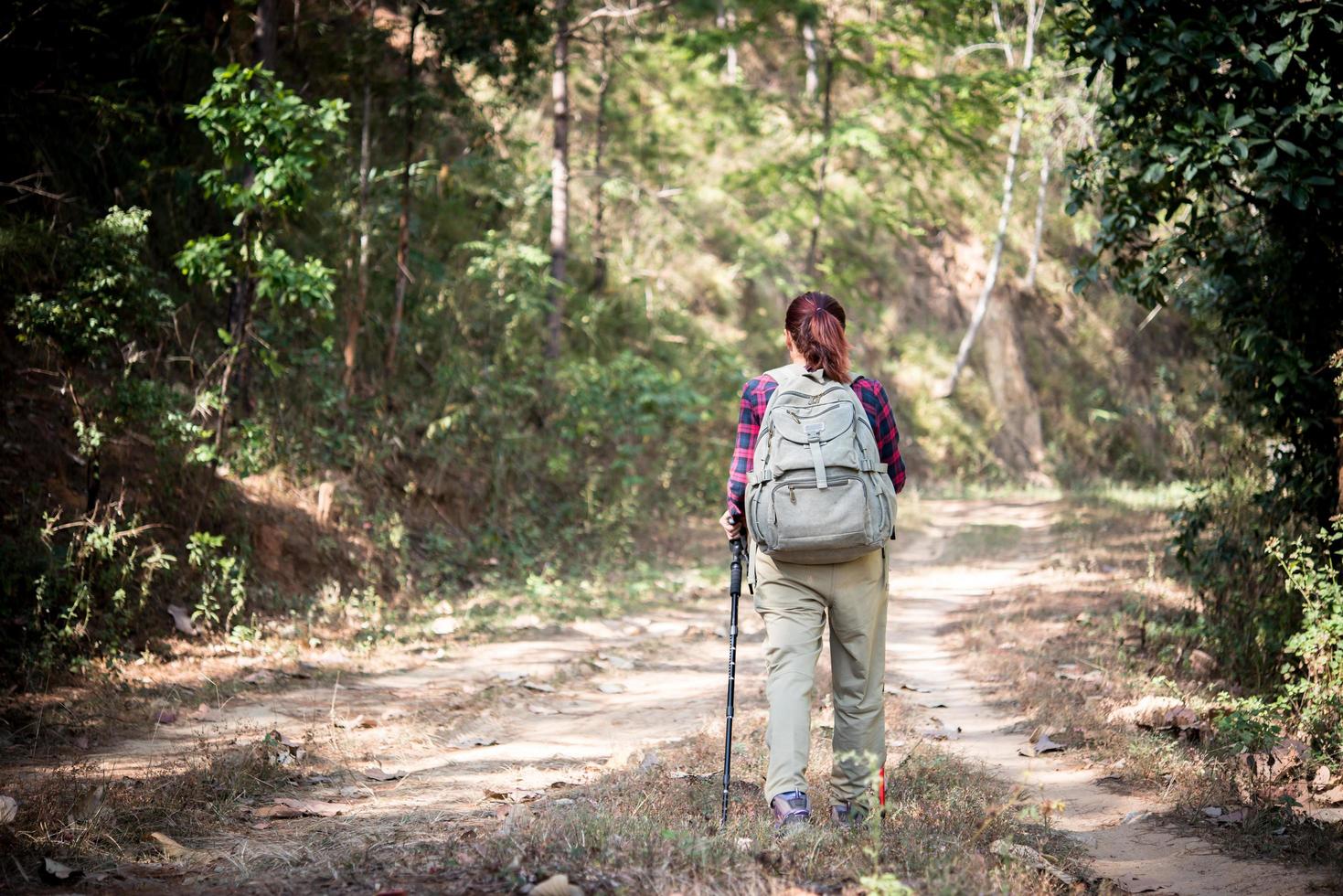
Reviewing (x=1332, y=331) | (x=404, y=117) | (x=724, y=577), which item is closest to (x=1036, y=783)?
(x=1332, y=331)

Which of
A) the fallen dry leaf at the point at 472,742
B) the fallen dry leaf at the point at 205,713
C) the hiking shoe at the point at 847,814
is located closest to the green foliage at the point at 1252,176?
the hiking shoe at the point at 847,814

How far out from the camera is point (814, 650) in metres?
4.28

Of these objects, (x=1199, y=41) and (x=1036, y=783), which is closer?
(x=1036, y=783)

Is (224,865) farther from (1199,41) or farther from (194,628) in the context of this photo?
(1199,41)

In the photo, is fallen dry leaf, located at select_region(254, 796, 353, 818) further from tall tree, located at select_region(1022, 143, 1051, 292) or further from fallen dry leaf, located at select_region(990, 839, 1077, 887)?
tall tree, located at select_region(1022, 143, 1051, 292)

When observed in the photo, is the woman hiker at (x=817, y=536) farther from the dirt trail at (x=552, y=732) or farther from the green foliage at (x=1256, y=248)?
the green foliage at (x=1256, y=248)

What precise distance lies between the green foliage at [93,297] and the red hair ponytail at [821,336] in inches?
232

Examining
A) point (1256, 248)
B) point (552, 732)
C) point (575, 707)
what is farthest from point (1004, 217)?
point (552, 732)

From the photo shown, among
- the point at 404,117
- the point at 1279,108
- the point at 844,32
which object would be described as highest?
the point at 844,32

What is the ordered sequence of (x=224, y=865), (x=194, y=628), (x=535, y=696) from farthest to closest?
(x=194, y=628) → (x=535, y=696) → (x=224, y=865)

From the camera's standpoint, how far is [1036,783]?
5.41m

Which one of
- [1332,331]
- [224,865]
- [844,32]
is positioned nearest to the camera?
[224,865]

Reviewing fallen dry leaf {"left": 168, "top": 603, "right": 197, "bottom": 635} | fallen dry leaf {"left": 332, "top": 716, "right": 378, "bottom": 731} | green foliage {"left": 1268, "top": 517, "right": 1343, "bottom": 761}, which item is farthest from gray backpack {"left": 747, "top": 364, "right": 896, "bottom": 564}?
fallen dry leaf {"left": 168, "top": 603, "right": 197, "bottom": 635}

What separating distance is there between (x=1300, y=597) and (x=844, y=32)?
12560 millimetres
